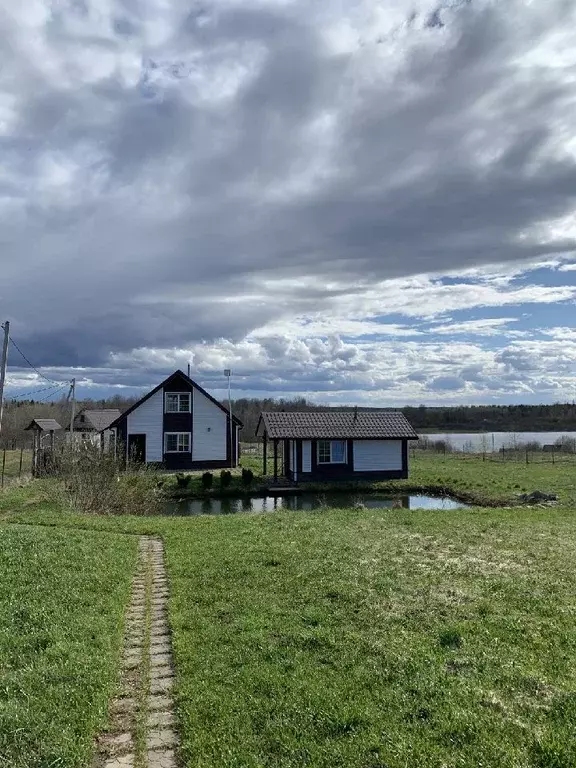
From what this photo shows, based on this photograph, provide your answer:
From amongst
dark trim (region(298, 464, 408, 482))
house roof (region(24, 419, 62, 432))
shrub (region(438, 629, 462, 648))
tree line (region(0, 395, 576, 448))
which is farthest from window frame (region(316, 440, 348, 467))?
tree line (region(0, 395, 576, 448))

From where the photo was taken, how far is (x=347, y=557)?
1079 cm

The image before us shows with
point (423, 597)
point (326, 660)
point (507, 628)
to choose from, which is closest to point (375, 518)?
point (423, 597)

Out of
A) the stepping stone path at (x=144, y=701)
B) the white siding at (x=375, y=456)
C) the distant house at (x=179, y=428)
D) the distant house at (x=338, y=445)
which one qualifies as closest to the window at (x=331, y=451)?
the distant house at (x=338, y=445)

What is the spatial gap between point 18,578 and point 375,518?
33.8ft

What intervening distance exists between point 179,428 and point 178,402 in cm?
153

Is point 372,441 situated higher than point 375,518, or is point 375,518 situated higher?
point 372,441

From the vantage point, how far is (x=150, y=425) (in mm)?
38250

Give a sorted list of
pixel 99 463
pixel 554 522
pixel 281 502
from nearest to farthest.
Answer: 1. pixel 554 522
2. pixel 99 463
3. pixel 281 502

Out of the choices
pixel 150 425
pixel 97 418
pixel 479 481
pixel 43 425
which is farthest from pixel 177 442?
pixel 479 481

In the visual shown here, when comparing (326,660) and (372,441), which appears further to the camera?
(372,441)

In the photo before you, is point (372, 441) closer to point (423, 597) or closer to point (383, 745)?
point (423, 597)

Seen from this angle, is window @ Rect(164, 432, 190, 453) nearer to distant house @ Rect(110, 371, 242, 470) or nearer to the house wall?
distant house @ Rect(110, 371, 242, 470)

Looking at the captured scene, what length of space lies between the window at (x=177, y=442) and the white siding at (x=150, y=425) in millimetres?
360

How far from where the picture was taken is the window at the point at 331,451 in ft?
110
